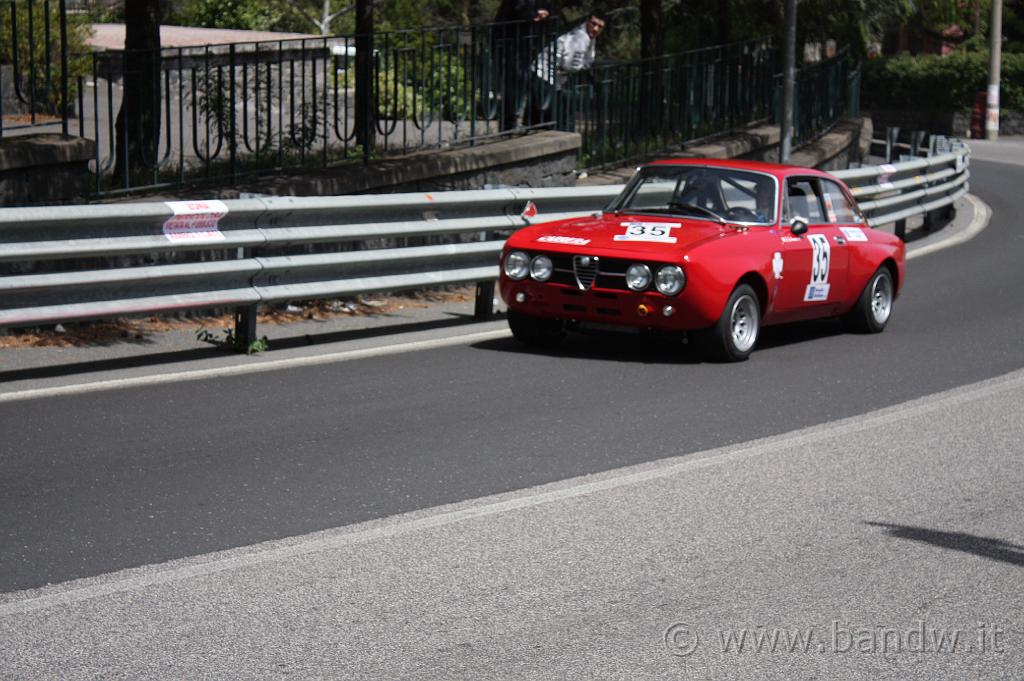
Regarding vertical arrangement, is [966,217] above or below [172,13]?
below

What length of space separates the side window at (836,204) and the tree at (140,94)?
5.48 metres

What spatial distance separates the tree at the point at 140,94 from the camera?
12.8 meters

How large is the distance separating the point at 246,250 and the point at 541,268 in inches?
82.2

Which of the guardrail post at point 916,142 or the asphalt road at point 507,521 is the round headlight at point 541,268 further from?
the guardrail post at point 916,142

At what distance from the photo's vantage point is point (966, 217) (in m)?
24.5

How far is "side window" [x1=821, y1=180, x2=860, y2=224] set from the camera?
12.5m

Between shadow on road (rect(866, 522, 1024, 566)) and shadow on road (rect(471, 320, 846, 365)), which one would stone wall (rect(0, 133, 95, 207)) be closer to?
shadow on road (rect(471, 320, 846, 365))

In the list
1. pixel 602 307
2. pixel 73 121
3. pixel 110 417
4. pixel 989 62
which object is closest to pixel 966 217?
pixel 73 121

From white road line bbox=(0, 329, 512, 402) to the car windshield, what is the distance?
150cm

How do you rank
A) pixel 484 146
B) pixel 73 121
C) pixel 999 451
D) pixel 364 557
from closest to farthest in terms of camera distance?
pixel 364 557 < pixel 999 451 < pixel 484 146 < pixel 73 121

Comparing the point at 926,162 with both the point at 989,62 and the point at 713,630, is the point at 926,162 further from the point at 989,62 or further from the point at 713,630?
the point at 989,62

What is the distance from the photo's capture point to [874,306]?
1286 cm

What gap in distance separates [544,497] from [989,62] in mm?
51329
